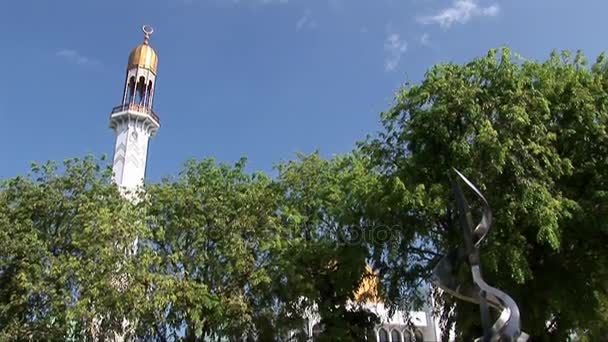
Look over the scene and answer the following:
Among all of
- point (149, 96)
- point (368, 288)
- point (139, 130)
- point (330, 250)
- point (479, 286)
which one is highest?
point (149, 96)

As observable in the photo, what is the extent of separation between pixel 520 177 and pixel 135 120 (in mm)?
20635

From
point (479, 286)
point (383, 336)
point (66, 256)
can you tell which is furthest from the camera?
point (383, 336)

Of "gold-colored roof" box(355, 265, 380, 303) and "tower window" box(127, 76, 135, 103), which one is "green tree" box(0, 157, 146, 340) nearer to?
"gold-colored roof" box(355, 265, 380, 303)

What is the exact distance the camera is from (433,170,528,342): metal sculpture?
7.37m

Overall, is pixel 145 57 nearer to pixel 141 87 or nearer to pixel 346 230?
pixel 141 87

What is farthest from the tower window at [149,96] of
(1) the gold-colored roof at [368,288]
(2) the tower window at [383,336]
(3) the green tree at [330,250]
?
(2) the tower window at [383,336]

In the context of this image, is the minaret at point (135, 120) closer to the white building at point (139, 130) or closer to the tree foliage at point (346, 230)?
the white building at point (139, 130)

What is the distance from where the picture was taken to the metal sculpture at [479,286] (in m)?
7.37

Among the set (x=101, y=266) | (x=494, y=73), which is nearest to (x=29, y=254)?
(x=101, y=266)

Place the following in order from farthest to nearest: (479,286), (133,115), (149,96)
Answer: (149,96) < (133,115) < (479,286)

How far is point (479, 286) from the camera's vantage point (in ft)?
26.1

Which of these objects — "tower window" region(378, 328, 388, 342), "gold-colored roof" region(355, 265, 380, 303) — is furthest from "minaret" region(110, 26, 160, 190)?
"tower window" region(378, 328, 388, 342)

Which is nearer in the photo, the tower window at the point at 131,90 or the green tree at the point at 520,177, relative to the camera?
the green tree at the point at 520,177

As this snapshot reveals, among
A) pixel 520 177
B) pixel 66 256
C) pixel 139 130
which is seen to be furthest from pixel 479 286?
pixel 139 130
